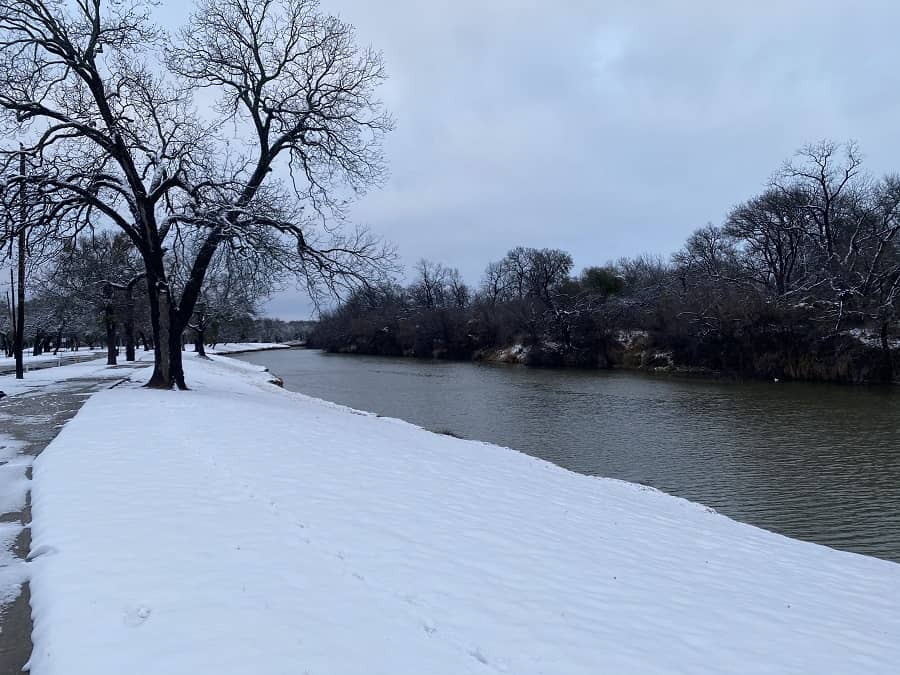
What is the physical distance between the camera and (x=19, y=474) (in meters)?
7.76

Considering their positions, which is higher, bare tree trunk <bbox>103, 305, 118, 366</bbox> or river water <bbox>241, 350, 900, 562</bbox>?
bare tree trunk <bbox>103, 305, 118, 366</bbox>

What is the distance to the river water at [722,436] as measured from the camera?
11.2 m

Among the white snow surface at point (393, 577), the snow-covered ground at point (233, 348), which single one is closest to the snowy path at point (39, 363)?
the white snow surface at point (393, 577)

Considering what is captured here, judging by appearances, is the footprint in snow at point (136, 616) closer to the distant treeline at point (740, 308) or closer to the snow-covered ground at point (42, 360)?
the distant treeline at point (740, 308)

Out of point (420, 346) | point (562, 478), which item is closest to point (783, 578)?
point (562, 478)

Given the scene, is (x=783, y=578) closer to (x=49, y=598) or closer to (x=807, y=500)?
(x=807, y=500)

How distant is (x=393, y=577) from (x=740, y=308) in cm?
4409

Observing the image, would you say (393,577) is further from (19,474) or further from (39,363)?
(39,363)

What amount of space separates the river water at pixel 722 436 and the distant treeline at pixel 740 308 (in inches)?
218

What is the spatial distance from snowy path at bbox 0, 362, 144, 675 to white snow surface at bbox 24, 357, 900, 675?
16 cm

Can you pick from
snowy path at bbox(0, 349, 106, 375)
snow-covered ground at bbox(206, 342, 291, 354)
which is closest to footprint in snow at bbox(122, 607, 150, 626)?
snowy path at bbox(0, 349, 106, 375)

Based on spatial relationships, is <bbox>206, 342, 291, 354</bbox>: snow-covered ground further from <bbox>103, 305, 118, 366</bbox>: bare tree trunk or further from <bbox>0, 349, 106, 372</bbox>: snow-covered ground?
<bbox>103, 305, 118, 366</bbox>: bare tree trunk

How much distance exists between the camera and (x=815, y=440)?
56.5 feet

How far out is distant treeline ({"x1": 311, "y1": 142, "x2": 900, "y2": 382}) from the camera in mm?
36812
